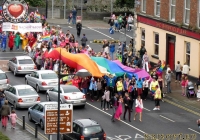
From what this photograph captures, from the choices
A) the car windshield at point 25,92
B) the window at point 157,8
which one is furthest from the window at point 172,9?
the car windshield at point 25,92

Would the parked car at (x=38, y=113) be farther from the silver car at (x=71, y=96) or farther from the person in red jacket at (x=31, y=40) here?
the person in red jacket at (x=31, y=40)

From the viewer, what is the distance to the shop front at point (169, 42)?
51.0 m

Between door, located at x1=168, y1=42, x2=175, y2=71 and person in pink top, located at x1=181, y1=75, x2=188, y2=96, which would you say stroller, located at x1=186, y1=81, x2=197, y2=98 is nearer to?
person in pink top, located at x1=181, y1=75, x2=188, y2=96

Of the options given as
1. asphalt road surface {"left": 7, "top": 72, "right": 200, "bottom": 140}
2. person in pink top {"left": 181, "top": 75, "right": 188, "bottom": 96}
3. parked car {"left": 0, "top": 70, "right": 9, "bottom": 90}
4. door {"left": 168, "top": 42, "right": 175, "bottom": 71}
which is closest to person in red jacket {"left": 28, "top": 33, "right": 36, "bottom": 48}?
door {"left": 168, "top": 42, "right": 175, "bottom": 71}

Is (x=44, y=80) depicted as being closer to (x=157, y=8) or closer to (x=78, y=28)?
(x=157, y=8)

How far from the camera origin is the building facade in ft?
168

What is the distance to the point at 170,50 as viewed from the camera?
54.8 m

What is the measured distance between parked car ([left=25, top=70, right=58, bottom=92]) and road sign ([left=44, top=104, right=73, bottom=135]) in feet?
49.0

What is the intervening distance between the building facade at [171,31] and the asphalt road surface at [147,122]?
23.2 ft

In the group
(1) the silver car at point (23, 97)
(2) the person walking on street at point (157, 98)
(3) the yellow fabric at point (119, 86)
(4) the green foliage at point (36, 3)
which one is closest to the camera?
(1) the silver car at point (23, 97)

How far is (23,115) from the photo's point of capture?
41.9 meters

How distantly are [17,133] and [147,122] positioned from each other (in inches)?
310

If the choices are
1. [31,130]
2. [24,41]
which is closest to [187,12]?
[24,41]

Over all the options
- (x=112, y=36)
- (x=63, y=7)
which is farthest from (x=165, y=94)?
(x=63, y=7)
